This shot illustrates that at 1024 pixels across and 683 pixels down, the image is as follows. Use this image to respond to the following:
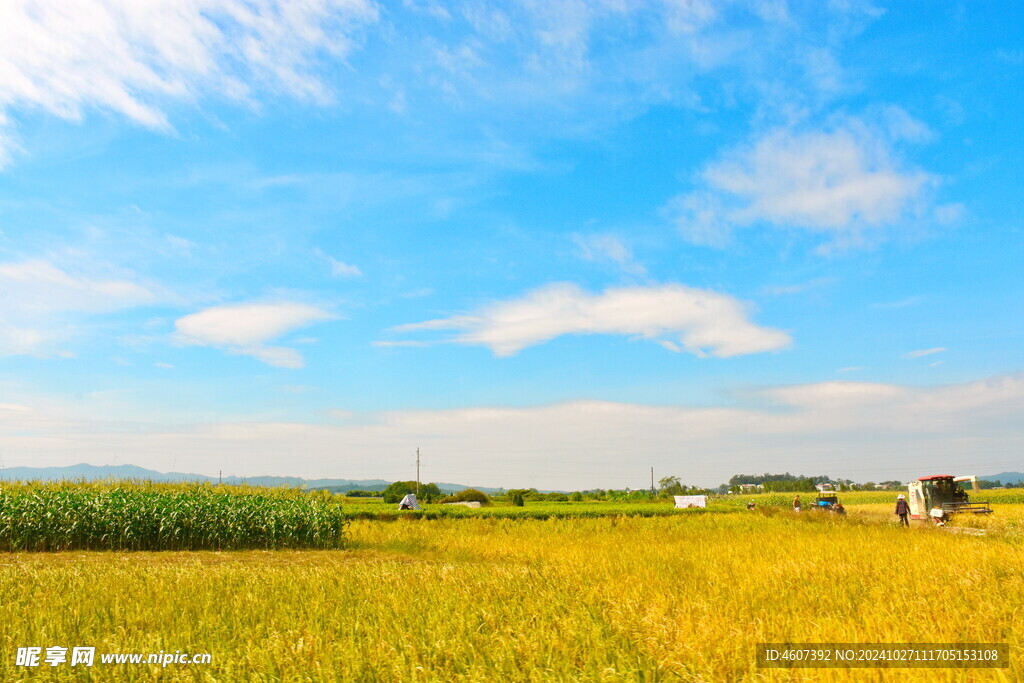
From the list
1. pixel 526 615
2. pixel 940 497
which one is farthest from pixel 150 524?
pixel 940 497

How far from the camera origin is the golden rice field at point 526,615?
563cm

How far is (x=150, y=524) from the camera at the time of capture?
18625 mm

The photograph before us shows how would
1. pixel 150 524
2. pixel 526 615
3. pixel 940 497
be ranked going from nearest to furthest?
pixel 526 615 < pixel 150 524 < pixel 940 497

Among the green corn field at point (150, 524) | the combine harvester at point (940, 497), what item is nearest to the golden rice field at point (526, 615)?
the green corn field at point (150, 524)

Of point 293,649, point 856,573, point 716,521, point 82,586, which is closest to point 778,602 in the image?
point 856,573

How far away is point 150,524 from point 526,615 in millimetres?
15858

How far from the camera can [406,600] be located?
795 cm

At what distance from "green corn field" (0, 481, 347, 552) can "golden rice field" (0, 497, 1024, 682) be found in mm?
6720

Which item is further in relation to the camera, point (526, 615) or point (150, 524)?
point (150, 524)

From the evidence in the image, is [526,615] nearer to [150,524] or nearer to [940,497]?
[150,524]

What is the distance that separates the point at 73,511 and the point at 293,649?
16713 millimetres

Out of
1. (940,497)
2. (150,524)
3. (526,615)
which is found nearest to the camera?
(526,615)

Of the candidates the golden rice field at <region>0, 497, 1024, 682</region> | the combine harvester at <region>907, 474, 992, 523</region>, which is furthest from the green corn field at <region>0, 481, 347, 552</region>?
the combine harvester at <region>907, 474, 992, 523</region>

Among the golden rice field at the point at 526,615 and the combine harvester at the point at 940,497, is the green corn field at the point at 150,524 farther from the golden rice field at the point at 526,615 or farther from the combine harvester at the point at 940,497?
the combine harvester at the point at 940,497
